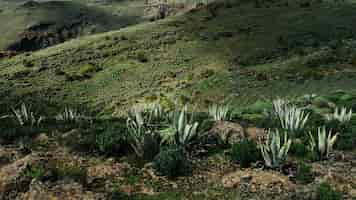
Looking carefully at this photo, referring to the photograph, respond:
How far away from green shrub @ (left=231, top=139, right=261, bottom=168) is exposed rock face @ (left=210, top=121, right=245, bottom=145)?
3.08 ft

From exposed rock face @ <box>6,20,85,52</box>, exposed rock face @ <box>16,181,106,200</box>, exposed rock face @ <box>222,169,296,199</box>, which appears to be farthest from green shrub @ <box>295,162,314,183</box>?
exposed rock face @ <box>6,20,85,52</box>

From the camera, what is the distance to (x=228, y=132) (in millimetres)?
8258

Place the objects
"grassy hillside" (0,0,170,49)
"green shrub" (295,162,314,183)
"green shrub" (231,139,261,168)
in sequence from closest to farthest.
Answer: "green shrub" (295,162,314,183) < "green shrub" (231,139,261,168) < "grassy hillside" (0,0,170,49)

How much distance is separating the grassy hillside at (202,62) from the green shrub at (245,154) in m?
15.3

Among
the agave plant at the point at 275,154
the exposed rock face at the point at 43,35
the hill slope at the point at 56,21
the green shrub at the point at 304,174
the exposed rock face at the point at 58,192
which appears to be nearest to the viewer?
the exposed rock face at the point at 58,192

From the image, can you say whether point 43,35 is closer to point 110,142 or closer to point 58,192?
point 110,142

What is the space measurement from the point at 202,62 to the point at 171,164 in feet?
90.8

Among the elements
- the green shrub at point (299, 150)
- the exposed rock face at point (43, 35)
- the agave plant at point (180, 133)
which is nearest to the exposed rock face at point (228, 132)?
the agave plant at point (180, 133)

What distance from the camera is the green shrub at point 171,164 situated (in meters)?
6.45

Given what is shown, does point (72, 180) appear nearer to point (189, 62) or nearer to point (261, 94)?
point (261, 94)

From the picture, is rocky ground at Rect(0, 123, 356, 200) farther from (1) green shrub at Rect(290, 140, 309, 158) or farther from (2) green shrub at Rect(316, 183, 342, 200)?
(1) green shrub at Rect(290, 140, 309, 158)

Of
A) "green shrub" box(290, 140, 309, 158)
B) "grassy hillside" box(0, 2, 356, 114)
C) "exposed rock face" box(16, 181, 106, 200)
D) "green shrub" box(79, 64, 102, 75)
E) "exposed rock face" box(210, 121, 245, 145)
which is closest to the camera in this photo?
"exposed rock face" box(16, 181, 106, 200)

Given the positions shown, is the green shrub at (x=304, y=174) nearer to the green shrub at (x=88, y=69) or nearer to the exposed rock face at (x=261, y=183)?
the exposed rock face at (x=261, y=183)

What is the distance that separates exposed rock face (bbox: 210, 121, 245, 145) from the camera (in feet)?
26.6
